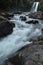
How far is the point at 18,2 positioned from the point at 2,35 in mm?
17957

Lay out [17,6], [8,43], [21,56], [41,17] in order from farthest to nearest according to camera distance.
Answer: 1. [17,6]
2. [41,17]
3. [8,43]
4. [21,56]

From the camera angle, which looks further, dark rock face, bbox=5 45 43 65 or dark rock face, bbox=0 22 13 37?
dark rock face, bbox=0 22 13 37

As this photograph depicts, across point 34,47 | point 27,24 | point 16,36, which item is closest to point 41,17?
point 27,24

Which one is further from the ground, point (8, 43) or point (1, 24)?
point (1, 24)

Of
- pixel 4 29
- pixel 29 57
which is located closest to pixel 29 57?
pixel 29 57

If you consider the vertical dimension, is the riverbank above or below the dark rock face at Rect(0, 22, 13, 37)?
below

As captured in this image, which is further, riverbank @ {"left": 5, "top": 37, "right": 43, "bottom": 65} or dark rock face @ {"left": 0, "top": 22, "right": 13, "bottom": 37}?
dark rock face @ {"left": 0, "top": 22, "right": 13, "bottom": 37}

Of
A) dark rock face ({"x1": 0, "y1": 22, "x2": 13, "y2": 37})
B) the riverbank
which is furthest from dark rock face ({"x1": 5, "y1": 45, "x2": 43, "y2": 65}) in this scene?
dark rock face ({"x1": 0, "y1": 22, "x2": 13, "y2": 37})

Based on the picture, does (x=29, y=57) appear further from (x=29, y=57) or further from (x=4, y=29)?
(x=4, y=29)

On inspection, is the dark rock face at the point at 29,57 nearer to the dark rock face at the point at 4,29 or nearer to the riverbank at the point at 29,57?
the riverbank at the point at 29,57

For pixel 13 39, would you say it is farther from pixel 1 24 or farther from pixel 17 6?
pixel 17 6

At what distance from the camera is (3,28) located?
1094 cm

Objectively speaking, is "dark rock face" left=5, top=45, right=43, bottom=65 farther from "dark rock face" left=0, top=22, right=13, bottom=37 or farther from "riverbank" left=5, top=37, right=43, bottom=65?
"dark rock face" left=0, top=22, right=13, bottom=37

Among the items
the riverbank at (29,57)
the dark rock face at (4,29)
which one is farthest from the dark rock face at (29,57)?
the dark rock face at (4,29)
